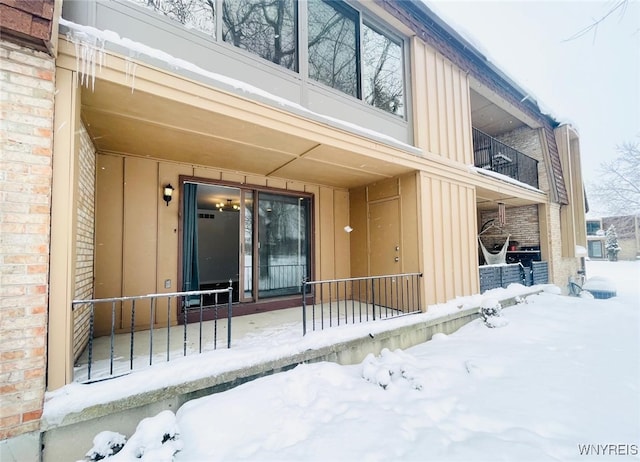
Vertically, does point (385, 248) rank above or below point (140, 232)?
below

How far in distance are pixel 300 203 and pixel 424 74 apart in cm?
323

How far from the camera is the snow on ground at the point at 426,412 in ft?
6.19

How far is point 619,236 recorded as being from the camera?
19594mm

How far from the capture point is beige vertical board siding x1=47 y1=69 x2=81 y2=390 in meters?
1.84

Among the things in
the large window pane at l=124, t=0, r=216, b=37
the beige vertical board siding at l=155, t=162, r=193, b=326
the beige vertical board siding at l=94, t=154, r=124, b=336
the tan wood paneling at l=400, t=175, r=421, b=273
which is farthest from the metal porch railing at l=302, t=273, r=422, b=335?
the large window pane at l=124, t=0, r=216, b=37

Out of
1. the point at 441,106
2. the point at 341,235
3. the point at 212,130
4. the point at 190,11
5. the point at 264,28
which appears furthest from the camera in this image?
the point at 341,235

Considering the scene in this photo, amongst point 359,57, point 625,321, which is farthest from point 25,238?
point 625,321

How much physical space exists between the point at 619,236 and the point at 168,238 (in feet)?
96.1

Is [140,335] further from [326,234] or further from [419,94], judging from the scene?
[419,94]

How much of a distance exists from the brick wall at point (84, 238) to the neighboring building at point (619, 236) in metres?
26.8

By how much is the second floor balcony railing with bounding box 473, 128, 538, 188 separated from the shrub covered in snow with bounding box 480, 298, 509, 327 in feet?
14.1

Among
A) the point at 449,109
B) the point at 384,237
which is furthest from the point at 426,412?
the point at 449,109

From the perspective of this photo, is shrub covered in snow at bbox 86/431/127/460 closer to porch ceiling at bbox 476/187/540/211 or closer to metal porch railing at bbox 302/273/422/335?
metal porch railing at bbox 302/273/422/335

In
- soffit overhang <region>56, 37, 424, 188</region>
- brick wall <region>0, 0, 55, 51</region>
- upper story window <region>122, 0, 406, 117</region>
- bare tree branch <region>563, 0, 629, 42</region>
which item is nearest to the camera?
brick wall <region>0, 0, 55, 51</region>
